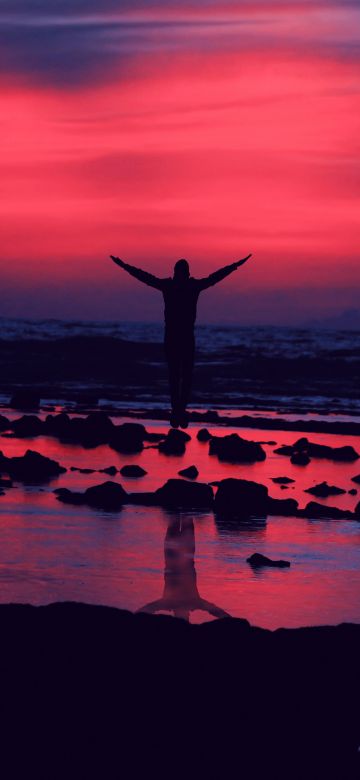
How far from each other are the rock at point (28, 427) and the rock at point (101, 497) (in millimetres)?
10583

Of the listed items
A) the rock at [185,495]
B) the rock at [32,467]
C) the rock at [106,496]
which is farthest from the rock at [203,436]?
the rock at [106,496]

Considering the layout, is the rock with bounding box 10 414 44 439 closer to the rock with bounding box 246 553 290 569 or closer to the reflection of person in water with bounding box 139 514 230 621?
the reflection of person in water with bounding box 139 514 230 621

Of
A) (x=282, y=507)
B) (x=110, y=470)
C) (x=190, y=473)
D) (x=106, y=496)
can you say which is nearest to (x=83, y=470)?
(x=110, y=470)

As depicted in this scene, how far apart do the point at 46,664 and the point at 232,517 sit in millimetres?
8204

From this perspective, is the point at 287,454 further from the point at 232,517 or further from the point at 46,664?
the point at 46,664

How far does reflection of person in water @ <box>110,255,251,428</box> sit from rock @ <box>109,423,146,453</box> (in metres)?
10.8

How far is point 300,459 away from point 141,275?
11027mm

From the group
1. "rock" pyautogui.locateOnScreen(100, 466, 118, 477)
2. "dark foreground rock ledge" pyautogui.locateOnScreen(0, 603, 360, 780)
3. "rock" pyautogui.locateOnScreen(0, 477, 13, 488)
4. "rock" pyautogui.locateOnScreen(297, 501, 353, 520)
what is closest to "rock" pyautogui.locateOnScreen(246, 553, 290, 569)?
Result: "rock" pyautogui.locateOnScreen(297, 501, 353, 520)

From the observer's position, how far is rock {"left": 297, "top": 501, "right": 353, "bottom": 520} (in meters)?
16.5

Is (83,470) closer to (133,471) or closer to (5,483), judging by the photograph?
(133,471)

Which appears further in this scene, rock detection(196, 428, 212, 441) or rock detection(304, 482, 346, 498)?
rock detection(196, 428, 212, 441)

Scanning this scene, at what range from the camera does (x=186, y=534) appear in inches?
582

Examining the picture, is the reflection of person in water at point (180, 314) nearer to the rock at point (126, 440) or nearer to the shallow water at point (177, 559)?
the shallow water at point (177, 559)

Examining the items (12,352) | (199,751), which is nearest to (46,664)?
(199,751)
